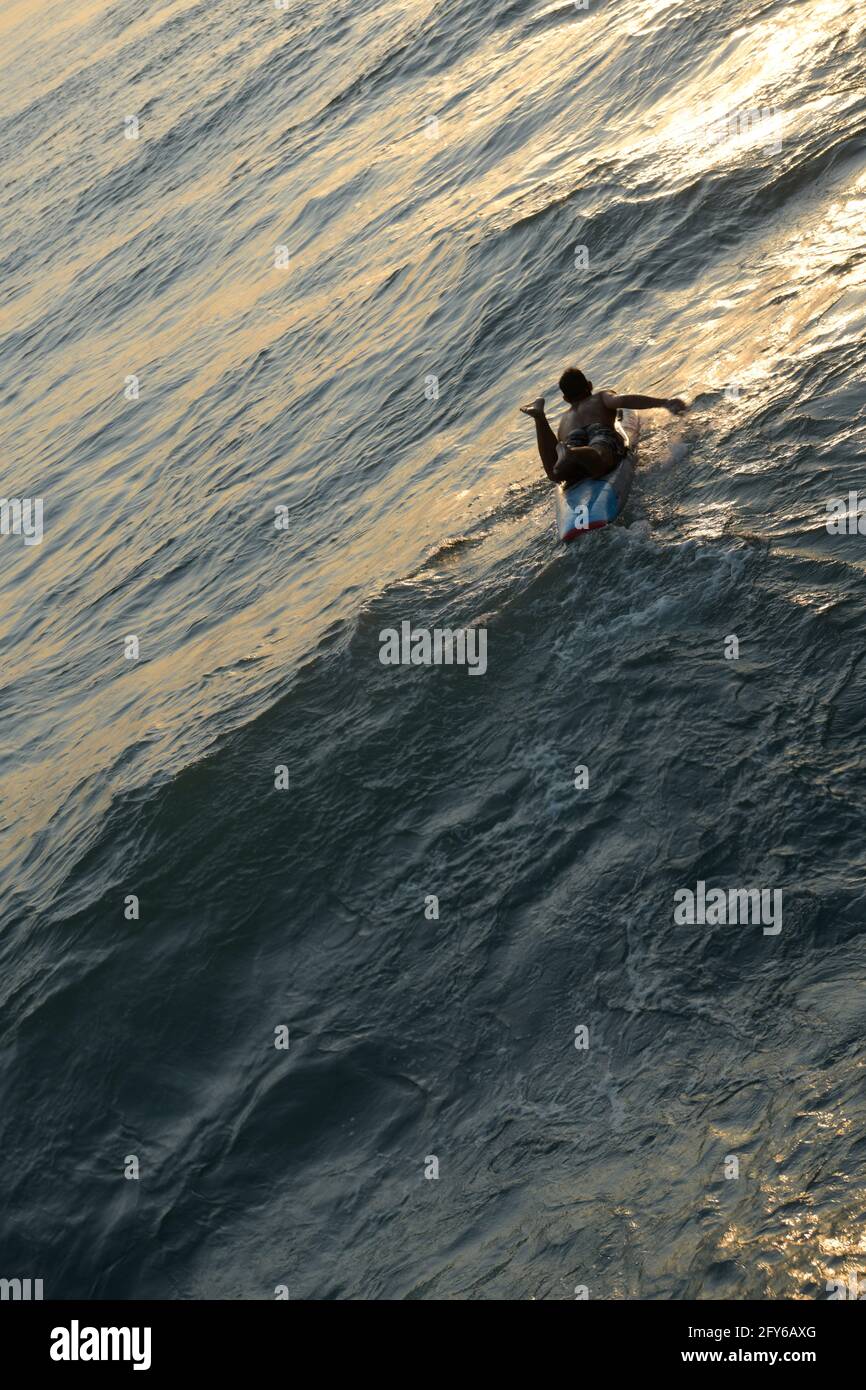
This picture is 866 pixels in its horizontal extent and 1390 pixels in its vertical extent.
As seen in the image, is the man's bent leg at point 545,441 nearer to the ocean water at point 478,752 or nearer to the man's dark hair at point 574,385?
the man's dark hair at point 574,385

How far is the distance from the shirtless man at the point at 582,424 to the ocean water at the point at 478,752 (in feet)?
1.45

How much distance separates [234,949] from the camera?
12.1 m

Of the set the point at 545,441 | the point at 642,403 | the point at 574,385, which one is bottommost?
the point at 545,441

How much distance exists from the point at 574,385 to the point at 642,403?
28.3 inches

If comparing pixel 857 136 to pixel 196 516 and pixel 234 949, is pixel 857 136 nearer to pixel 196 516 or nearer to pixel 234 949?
pixel 196 516

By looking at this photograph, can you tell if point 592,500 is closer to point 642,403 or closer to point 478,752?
point 642,403

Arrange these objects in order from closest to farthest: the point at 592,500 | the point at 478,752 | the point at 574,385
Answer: the point at 478,752, the point at 592,500, the point at 574,385

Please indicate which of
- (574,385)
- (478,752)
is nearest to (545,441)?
(574,385)

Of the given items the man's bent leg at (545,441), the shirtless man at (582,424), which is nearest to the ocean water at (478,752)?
the shirtless man at (582,424)

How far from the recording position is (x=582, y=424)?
1425 centimetres

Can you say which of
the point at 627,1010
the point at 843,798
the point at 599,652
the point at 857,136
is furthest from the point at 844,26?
the point at 627,1010

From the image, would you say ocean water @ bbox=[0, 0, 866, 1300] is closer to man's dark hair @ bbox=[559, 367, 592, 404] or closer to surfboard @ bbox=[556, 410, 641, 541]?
surfboard @ bbox=[556, 410, 641, 541]

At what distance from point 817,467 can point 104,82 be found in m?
43.6

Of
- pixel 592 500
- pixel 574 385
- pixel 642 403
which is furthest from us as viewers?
pixel 574 385
